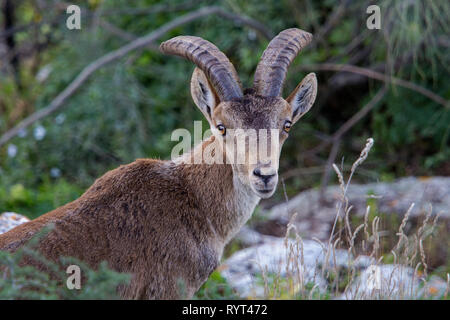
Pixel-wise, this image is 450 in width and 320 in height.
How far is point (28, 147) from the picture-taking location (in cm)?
1118

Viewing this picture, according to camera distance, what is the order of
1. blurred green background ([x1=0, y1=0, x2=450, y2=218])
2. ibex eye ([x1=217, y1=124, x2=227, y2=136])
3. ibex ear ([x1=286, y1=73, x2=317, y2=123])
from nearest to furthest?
ibex eye ([x1=217, y1=124, x2=227, y2=136])
ibex ear ([x1=286, y1=73, x2=317, y2=123])
blurred green background ([x1=0, y1=0, x2=450, y2=218])

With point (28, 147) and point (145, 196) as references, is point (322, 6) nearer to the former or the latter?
point (28, 147)

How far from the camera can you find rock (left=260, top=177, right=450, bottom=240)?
9.62 metres

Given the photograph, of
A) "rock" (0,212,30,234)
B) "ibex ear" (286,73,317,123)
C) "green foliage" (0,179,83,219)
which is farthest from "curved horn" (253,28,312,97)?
"green foliage" (0,179,83,219)

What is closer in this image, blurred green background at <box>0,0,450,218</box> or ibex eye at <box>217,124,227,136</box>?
ibex eye at <box>217,124,227,136</box>

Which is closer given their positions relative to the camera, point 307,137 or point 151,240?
point 151,240

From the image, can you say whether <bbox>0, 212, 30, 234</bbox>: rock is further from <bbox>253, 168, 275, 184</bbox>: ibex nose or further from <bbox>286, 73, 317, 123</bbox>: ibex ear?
<bbox>286, 73, 317, 123</bbox>: ibex ear

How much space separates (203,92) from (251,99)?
1.67 ft

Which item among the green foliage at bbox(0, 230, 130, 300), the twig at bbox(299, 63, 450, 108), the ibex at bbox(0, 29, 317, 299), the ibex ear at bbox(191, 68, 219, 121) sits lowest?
the green foliage at bbox(0, 230, 130, 300)

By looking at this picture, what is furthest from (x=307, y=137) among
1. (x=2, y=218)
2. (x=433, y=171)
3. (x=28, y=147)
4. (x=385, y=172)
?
(x=2, y=218)

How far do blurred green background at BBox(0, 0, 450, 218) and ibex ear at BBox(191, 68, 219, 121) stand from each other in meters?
4.86
